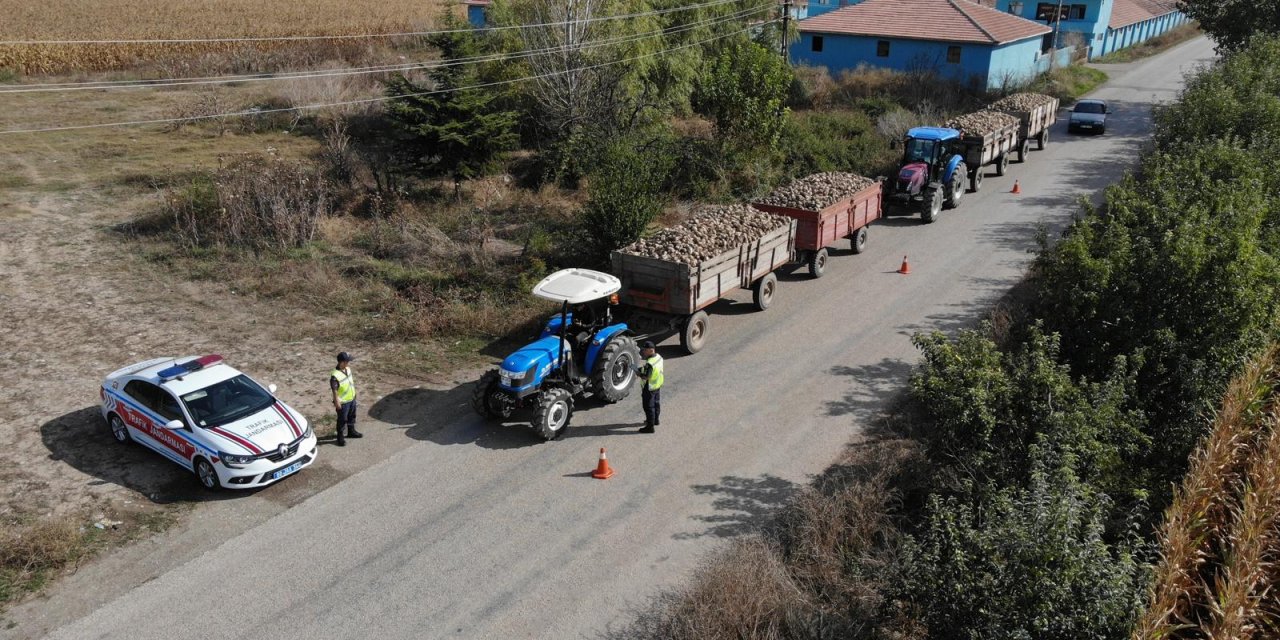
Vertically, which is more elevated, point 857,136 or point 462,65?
point 462,65

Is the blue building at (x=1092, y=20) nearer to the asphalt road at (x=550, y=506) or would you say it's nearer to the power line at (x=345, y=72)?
the power line at (x=345, y=72)

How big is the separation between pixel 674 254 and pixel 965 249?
9.57 metres

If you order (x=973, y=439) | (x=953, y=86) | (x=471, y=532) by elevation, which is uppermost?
(x=953, y=86)

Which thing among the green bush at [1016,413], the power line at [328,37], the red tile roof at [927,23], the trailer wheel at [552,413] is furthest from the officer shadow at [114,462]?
the red tile roof at [927,23]

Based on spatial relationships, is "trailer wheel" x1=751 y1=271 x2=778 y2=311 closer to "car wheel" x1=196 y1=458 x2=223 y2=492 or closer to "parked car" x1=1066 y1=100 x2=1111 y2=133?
"car wheel" x1=196 y1=458 x2=223 y2=492

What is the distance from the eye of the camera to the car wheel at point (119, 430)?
12.8 metres

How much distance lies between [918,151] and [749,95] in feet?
16.5

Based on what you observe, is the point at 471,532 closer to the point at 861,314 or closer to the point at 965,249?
the point at 861,314

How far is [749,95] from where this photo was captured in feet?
84.4

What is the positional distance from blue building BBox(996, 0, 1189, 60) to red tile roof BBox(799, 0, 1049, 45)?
54.6ft

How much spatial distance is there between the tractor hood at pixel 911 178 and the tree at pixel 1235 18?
1985 centimetres

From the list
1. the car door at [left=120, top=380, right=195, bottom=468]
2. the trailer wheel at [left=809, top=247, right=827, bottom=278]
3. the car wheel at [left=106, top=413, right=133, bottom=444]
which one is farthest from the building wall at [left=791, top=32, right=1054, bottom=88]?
the car wheel at [left=106, top=413, right=133, bottom=444]

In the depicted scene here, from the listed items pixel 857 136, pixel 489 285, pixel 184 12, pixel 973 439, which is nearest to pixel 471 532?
pixel 973 439

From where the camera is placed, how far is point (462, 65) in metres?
23.7
